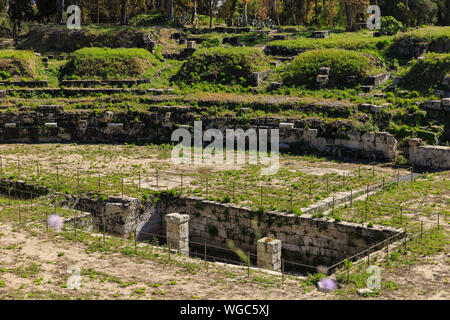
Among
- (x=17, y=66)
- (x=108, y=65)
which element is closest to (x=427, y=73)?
(x=108, y=65)

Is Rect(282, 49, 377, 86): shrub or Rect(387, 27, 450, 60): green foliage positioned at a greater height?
Rect(387, 27, 450, 60): green foliage

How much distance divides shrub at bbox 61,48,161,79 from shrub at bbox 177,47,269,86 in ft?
8.41

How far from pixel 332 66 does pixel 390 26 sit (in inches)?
451

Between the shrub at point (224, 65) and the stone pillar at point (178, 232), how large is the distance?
16.8 metres

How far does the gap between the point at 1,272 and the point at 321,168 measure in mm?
15189

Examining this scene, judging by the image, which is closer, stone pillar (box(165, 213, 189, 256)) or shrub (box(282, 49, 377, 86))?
stone pillar (box(165, 213, 189, 256))

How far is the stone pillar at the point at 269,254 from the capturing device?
20578mm

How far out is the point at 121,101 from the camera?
3659 centimetres

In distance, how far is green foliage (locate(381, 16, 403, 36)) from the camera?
4526 cm

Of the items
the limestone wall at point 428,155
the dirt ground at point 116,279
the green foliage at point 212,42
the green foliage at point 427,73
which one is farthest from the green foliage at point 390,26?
the dirt ground at point 116,279

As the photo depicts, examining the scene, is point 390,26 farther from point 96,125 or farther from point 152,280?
point 152,280

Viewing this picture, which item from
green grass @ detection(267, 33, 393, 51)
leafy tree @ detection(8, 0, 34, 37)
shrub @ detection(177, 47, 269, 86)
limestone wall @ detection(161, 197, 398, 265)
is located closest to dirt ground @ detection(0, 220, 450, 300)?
limestone wall @ detection(161, 197, 398, 265)

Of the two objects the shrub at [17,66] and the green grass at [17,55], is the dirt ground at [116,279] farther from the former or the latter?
the green grass at [17,55]

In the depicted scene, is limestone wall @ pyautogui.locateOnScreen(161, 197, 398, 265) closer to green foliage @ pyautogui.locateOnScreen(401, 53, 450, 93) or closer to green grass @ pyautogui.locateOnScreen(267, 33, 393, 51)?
green foliage @ pyautogui.locateOnScreen(401, 53, 450, 93)
